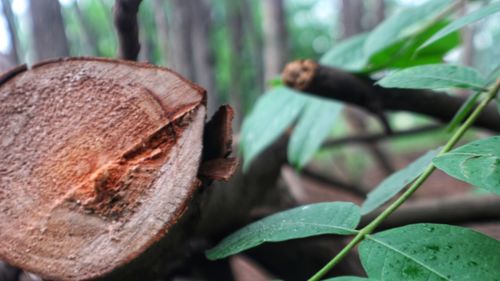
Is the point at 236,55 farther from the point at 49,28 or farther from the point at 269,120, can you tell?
the point at 269,120

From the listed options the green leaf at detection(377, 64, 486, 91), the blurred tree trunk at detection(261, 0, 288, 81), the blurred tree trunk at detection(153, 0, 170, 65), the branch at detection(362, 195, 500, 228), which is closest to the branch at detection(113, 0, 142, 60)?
the green leaf at detection(377, 64, 486, 91)

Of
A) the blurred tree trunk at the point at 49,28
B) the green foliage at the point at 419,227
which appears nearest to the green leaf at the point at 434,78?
the green foliage at the point at 419,227

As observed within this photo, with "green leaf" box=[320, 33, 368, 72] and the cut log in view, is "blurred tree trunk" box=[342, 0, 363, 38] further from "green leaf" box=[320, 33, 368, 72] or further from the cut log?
the cut log

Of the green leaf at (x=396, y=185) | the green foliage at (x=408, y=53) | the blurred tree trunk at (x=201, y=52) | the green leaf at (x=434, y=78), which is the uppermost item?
the green leaf at (x=434, y=78)

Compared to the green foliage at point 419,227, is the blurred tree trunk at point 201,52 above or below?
below

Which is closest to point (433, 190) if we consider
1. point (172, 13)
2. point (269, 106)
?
point (172, 13)

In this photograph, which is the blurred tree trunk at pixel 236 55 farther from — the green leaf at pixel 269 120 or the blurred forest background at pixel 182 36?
the green leaf at pixel 269 120

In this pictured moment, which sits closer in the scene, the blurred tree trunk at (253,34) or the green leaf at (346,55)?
the green leaf at (346,55)
